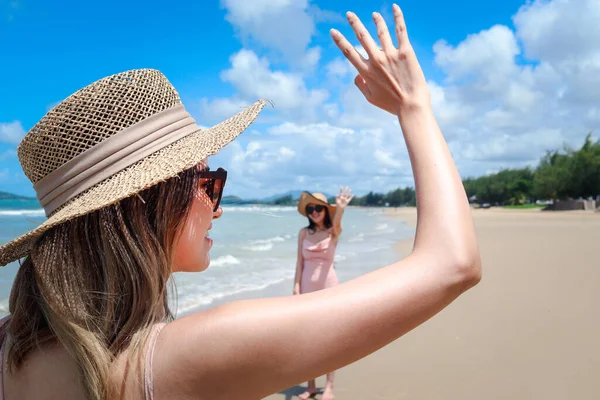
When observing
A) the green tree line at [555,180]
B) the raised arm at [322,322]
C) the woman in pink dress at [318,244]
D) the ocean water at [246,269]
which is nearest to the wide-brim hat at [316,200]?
the woman in pink dress at [318,244]

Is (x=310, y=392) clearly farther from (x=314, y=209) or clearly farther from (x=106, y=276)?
(x=106, y=276)

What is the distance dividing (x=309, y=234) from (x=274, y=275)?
715 centimetres

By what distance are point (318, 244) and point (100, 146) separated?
4.70 meters

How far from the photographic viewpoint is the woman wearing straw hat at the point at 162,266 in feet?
3.52

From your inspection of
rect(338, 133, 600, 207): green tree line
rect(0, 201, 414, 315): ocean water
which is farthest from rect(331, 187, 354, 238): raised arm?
rect(338, 133, 600, 207): green tree line

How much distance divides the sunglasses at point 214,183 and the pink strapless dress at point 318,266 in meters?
4.44

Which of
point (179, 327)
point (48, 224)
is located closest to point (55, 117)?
point (48, 224)

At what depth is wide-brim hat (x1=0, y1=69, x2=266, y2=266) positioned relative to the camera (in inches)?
52.3

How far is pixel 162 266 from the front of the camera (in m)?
1.30

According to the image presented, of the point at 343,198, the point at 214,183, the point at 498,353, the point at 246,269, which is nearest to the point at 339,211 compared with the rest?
the point at 343,198

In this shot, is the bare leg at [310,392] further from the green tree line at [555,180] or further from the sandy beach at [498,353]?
the green tree line at [555,180]

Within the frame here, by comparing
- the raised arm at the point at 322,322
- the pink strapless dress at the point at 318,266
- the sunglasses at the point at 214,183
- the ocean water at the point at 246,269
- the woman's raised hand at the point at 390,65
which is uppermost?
the woman's raised hand at the point at 390,65

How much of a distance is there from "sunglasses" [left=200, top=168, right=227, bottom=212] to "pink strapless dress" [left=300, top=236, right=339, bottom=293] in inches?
175

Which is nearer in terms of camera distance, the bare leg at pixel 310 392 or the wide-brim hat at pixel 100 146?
the wide-brim hat at pixel 100 146
